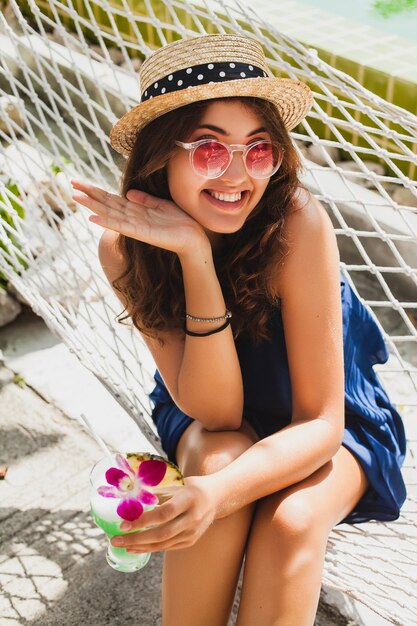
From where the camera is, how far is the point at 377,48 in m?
3.36

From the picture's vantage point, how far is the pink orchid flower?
1279 mm

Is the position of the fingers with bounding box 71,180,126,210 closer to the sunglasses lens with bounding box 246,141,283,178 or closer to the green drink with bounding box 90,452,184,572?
the sunglasses lens with bounding box 246,141,283,178

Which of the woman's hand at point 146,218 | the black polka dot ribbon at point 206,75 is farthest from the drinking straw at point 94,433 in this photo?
the black polka dot ribbon at point 206,75

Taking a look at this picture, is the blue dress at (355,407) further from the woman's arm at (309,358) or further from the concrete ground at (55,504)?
the concrete ground at (55,504)

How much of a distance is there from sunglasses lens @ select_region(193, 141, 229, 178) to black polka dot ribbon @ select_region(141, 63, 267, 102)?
0.09 meters

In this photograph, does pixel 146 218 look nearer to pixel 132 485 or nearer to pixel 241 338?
pixel 241 338

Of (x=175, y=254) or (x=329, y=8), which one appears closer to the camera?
(x=175, y=254)

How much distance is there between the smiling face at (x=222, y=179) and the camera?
4.34 ft

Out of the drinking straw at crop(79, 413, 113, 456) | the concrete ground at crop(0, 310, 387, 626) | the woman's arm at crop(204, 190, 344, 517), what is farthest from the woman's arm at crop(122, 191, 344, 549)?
the concrete ground at crop(0, 310, 387, 626)

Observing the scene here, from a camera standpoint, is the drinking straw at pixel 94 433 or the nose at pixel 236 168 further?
the drinking straw at pixel 94 433

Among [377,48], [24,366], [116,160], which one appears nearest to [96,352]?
[24,366]

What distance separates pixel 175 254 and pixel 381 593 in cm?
68

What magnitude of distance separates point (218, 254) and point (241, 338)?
6.4 inches

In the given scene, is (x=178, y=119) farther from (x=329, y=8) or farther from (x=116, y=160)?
(x=329, y=8)
